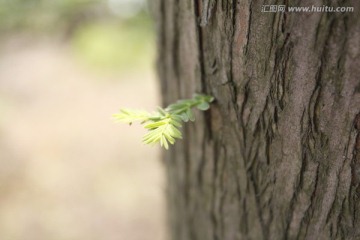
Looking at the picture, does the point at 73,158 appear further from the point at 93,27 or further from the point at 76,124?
the point at 93,27

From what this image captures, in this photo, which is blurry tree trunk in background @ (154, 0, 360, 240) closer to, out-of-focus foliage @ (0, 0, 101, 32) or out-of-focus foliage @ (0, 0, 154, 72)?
out-of-focus foliage @ (0, 0, 154, 72)

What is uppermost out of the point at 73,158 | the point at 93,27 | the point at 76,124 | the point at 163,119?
the point at 93,27

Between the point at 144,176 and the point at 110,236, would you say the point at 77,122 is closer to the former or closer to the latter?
the point at 144,176

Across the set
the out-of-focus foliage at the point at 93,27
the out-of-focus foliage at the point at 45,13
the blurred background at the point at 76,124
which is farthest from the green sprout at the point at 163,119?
the out-of-focus foliage at the point at 45,13

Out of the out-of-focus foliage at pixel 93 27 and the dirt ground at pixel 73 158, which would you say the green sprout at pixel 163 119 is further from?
the out-of-focus foliage at pixel 93 27

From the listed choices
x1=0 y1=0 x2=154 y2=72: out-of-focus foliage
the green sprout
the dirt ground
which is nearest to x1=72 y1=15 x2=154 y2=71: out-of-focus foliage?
x1=0 y1=0 x2=154 y2=72: out-of-focus foliage

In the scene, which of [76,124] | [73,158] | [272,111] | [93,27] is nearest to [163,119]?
[272,111]
